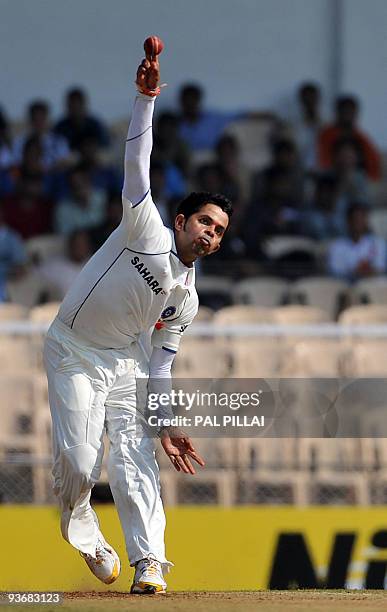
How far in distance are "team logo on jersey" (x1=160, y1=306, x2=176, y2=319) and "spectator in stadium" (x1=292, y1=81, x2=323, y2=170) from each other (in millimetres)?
8403

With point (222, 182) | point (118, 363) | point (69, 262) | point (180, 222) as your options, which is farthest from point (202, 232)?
point (222, 182)

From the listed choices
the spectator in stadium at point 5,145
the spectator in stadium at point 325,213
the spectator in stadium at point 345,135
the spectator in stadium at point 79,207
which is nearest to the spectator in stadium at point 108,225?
the spectator in stadium at point 79,207

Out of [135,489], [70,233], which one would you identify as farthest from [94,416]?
[70,233]

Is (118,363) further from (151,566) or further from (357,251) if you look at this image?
(357,251)

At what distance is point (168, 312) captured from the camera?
23.6 feet

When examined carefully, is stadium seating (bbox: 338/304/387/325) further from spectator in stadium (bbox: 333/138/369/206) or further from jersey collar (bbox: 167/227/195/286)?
jersey collar (bbox: 167/227/195/286)

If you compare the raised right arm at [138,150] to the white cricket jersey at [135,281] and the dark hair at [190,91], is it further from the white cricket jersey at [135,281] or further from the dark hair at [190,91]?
the dark hair at [190,91]

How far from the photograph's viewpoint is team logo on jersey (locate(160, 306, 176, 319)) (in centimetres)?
718

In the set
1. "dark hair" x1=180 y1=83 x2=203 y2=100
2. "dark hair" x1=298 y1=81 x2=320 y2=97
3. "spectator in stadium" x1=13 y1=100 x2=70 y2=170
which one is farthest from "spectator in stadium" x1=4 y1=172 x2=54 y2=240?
"dark hair" x1=298 y1=81 x2=320 y2=97

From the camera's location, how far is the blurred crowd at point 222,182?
1305 cm

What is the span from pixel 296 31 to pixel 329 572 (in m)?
7.76

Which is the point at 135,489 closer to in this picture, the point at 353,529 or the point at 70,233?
the point at 353,529

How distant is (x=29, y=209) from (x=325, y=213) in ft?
9.61

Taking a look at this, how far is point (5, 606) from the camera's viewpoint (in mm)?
6973
